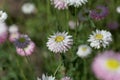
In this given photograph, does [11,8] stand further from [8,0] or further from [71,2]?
[71,2]

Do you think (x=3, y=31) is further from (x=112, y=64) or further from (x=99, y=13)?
(x=112, y=64)

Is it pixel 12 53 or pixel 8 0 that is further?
pixel 8 0

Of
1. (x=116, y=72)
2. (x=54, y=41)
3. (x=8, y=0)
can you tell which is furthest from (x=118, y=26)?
(x=116, y=72)

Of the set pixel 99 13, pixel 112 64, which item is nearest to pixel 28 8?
pixel 99 13

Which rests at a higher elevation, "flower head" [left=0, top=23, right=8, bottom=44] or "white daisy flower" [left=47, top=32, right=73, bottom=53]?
"flower head" [left=0, top=23, right=8, bottom=44]

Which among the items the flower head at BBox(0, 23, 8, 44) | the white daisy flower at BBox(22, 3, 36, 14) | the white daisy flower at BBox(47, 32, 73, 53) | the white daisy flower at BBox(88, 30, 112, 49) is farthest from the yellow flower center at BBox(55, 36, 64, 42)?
the white daisy flower at BBox(22, 3, 36, 14)

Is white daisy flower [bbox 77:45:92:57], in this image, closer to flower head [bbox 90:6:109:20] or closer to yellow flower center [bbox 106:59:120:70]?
flower head [bbox 90:6:109:20]

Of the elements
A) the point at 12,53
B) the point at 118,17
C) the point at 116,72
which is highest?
the point at 118,17
